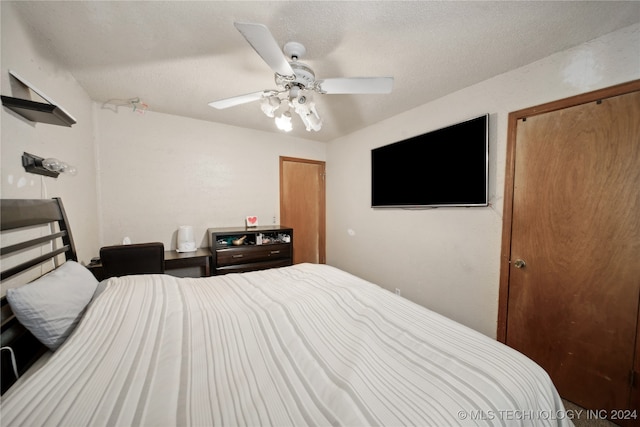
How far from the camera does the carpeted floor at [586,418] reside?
136 cm

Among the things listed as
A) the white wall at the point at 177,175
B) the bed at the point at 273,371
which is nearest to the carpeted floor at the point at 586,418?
the bed at the point at 273,371

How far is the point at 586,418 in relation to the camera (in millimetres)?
1408

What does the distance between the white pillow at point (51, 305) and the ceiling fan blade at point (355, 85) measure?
176cm

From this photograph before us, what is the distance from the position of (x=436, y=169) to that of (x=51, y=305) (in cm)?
280

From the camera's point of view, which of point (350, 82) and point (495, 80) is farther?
point (495, 80)

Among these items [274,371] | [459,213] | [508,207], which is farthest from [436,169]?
[274,371]

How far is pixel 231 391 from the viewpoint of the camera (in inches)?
26.0

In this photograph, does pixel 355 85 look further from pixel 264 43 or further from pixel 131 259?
pixel 131 259

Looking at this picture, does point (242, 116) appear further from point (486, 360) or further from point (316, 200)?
point (486, 360)

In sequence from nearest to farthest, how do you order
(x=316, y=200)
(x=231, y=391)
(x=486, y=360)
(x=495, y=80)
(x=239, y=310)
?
(x=231, y=391)
(x=486, y=360)
(x=239, y=310)
(x=495, y=80)
(x=316, y=200)

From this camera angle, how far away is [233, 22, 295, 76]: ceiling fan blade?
960mm

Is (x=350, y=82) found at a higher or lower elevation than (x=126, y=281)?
higher

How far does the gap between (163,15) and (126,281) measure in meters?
1.57

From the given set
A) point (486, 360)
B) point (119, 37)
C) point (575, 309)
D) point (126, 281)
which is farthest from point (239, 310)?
point (575, 309)
